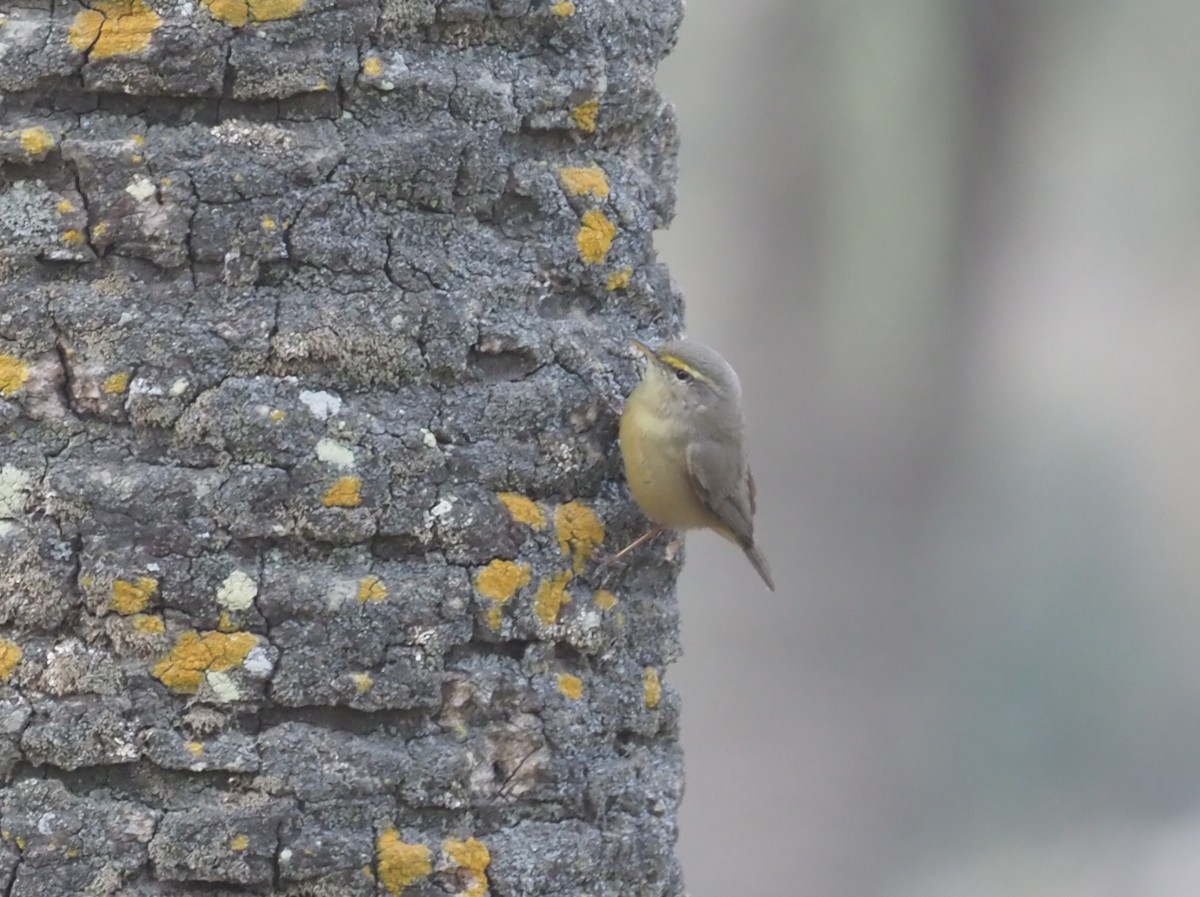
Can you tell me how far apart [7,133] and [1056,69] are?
340 inches

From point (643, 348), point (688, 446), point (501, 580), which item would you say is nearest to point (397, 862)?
point (501, 580)

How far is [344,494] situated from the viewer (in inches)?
114

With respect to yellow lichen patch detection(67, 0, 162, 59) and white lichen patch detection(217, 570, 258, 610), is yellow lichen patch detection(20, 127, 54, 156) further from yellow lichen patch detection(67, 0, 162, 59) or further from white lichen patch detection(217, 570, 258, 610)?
white lichen patch detection(217, 570, 258, 610)

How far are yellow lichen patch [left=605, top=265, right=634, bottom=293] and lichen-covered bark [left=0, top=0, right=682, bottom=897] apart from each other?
0.36 m

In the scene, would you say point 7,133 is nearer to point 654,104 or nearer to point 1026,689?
point 654,104

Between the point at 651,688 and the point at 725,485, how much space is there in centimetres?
122

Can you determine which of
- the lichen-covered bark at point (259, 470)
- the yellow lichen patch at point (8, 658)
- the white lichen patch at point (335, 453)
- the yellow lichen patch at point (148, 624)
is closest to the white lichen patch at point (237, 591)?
the lichen-covered bark at point (259, 470)

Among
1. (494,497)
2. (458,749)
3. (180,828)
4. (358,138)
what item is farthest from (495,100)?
(180,828)

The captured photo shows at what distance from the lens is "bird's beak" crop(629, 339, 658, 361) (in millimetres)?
3461

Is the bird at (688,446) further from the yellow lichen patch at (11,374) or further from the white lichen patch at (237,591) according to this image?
the yellow lichen patch at (11,374)

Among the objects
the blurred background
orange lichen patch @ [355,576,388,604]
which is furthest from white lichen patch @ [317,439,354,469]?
the blurred background

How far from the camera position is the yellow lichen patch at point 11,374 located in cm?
285

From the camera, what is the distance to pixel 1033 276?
10.5 meters

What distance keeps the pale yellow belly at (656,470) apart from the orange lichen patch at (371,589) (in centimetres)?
69
